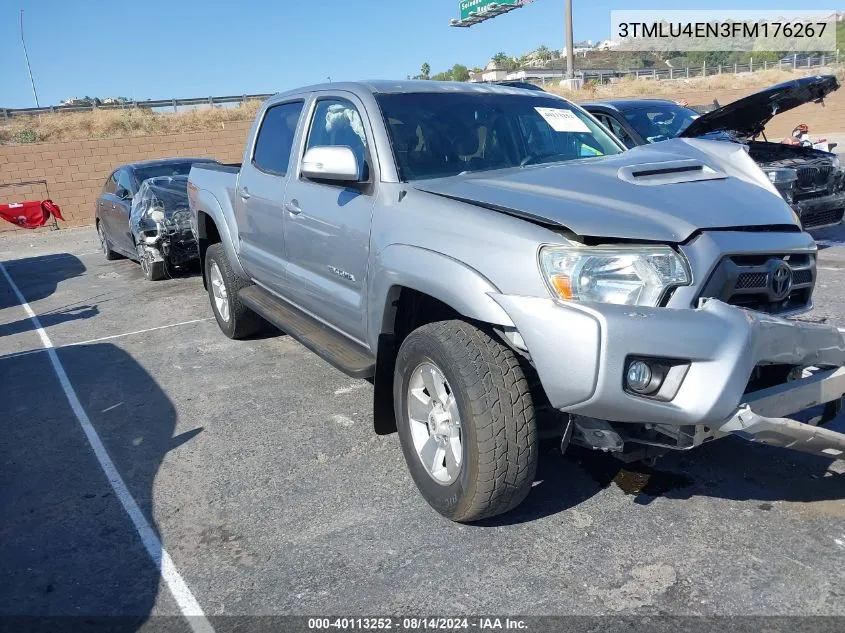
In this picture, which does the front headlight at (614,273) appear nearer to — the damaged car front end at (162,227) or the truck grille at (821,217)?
the truck grille at (821,217)

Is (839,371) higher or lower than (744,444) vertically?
higher

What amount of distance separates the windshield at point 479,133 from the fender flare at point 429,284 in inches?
20.4

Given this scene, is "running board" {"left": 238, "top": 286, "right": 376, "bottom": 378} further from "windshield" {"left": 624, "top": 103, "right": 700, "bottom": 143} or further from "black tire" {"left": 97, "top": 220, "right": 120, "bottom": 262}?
"black tire" {"left": 97, "top": 220, "right": 120, "bottom": 262}

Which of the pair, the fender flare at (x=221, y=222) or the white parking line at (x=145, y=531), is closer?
the white parking line at (x=145, y=531)

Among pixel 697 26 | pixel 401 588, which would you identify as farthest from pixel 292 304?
pixel 697 26

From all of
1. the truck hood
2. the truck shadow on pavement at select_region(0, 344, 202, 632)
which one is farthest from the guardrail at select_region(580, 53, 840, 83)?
the truck hood

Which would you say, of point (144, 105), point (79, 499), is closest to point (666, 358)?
point (79, 499)

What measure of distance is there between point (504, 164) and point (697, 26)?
26894 millimetres

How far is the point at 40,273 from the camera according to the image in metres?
11.5

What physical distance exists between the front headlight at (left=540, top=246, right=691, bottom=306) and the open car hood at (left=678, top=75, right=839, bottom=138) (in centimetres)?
474

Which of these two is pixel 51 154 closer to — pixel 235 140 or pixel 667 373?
pixel 235 140

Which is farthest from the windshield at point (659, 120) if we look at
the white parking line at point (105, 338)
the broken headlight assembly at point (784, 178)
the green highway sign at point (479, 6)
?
the green highway sign at point (479, 6)

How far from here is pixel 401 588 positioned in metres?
2.79

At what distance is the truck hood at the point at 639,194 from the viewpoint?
2.67m
